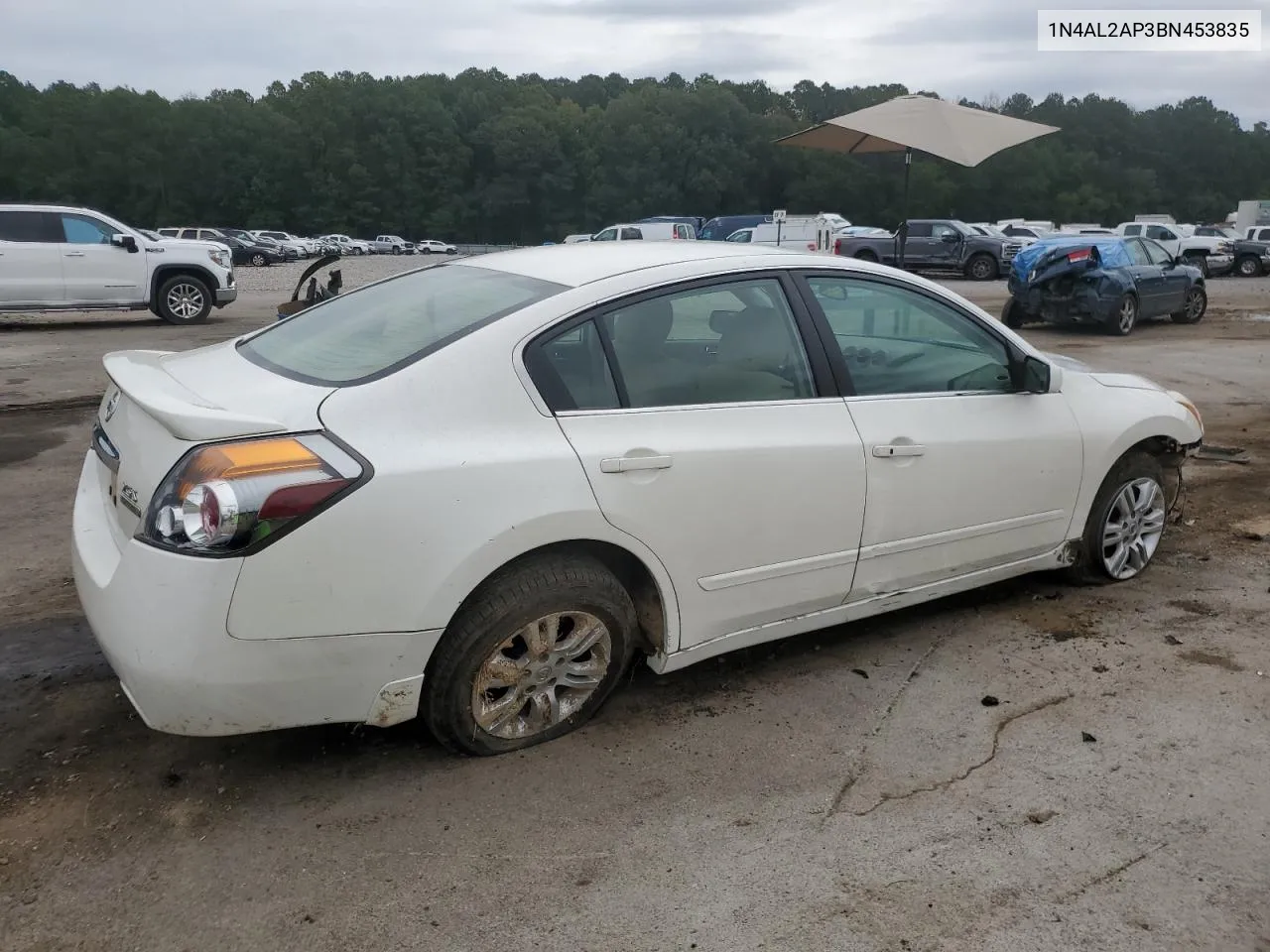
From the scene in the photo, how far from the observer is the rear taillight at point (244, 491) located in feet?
8.11

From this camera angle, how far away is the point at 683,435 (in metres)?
3.09

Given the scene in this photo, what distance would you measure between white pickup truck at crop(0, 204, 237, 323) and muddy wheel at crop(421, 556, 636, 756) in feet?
45.7

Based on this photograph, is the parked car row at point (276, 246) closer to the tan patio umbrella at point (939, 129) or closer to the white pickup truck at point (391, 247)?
the white pickup truck at point (391, 247)

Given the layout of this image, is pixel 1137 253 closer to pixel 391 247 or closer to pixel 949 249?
pixel 949 249

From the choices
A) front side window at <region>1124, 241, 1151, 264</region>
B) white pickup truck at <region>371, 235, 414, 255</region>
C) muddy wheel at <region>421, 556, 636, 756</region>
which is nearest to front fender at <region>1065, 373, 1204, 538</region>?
muddy wheel at <region>421, 556, 636, 756</region>

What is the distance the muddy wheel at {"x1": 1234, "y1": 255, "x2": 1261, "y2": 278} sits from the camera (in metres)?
32.0

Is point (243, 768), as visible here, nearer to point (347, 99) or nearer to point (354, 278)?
point (354, 278)

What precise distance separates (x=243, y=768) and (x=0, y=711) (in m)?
0.93

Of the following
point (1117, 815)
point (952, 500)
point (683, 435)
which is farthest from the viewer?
point (952, 500)

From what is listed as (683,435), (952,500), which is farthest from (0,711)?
(952,500)

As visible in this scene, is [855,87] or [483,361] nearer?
[483,361]

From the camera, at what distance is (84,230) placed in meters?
14.6

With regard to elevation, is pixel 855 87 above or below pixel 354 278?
above

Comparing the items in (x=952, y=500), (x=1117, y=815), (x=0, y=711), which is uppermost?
(x=952, y=500)
